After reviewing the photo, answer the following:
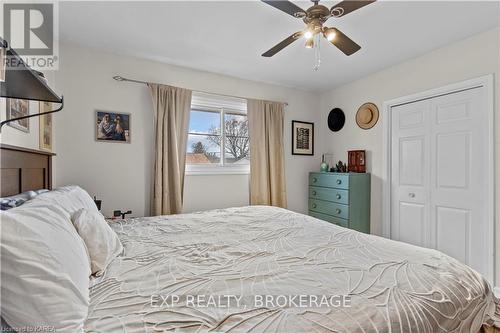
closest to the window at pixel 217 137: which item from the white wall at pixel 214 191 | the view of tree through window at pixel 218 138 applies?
the view of tree through window at pixel 218 138

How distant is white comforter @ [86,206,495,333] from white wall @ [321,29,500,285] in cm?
185

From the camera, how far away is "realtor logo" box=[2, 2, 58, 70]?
1.58 meters

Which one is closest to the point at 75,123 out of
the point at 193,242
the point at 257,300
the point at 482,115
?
the point at 193,242

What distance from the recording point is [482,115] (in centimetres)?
235

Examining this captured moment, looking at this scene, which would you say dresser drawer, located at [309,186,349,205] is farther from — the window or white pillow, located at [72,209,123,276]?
white pillow, located at [72,209,123,276]

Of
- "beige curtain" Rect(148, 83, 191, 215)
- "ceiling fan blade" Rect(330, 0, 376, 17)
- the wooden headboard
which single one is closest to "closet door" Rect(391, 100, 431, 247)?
"ceiling fan blade" Rect(330, 0, 376, 17)

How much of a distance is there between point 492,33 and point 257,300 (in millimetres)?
3132

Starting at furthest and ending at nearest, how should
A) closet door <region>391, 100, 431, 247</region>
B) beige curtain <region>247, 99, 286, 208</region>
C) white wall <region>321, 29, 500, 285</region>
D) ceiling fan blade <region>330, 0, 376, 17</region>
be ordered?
1. beige curtain <region>247, 99, 286, 208</region>
2. closet door <region>391, 100, 431, 247</region>
3. white wall <region>321, 29, 500, 285</region>
4. ceiling fan blade <region>330, 0, 376, 17</region>

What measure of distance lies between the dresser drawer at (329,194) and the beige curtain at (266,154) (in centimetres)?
53

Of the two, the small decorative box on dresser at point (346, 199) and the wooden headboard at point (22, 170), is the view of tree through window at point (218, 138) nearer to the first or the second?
the small decorative box on dresser at point (346, 199)

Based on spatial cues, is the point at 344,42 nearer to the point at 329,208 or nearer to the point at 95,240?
the point at 95,240

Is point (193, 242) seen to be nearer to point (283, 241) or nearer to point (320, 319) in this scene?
point (283, 241)

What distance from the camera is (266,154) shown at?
142 inches

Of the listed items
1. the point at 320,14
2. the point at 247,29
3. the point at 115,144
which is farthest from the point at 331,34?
the point at 115,144
